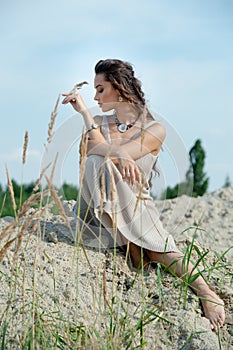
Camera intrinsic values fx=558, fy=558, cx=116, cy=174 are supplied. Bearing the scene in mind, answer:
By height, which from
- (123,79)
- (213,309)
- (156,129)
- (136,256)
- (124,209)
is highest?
(123,79)

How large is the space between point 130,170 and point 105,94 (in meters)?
0.55

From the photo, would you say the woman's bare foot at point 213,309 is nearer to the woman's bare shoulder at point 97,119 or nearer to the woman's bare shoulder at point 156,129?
the woman's bare shoulder at point 156,129

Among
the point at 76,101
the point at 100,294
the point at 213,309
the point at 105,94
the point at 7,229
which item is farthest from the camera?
the point at 105,94

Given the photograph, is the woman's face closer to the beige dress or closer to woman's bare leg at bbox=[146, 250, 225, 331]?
the beige dress

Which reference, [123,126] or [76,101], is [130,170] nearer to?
[123,126]

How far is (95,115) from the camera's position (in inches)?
138

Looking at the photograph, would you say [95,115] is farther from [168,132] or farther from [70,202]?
[70,202]

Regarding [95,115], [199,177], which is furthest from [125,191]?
[199,177]

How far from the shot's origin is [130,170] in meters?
3.30

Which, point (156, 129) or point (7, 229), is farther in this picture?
point (156, 129)

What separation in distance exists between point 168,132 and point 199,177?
17.7 feet

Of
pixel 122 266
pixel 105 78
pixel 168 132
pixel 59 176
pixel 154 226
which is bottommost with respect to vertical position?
pixel 122 266

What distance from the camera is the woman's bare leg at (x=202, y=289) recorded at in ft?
10.0

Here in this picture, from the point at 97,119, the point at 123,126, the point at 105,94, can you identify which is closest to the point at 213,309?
the point at 123,126
